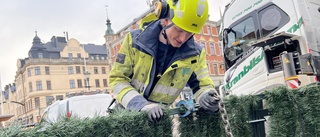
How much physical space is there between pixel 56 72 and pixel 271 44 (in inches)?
1942

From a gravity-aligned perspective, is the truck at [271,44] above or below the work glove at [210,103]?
above

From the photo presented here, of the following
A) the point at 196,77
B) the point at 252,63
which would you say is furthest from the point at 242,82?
the point at 196,77

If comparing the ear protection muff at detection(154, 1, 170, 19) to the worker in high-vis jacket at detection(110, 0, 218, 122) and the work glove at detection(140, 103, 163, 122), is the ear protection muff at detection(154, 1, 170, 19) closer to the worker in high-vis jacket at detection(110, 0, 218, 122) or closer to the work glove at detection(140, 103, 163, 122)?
the worker in high-vis jacket at detection(110, 0, 218, 122)

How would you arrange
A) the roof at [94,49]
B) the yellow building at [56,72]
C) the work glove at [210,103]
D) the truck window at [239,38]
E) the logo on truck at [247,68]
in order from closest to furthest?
1. the work glove at [210,103]
2. the logo on truck at [247,68]
3. the truck window at [239,38]
4. the yellow building at [56,72]
5. the roof at [94,49]

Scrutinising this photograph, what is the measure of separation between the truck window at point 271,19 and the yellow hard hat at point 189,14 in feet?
18.0

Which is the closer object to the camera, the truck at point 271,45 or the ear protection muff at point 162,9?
the ear protection muff at point 162,9

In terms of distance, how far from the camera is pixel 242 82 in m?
8.09

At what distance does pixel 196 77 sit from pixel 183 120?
0.68m

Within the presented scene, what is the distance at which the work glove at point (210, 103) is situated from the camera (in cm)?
198

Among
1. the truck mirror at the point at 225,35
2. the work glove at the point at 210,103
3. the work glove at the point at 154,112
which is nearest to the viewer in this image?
the work glove at the point at 154,112

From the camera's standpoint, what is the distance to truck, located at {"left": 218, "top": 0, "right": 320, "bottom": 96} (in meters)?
6.13

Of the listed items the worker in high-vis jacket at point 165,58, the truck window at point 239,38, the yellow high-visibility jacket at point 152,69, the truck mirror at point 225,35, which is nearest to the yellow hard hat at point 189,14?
the worker in high-vis jacket at point 165,58

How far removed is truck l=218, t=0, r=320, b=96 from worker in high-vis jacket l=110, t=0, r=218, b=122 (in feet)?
12.4

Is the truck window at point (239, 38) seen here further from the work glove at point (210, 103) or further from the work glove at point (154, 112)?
the work glove at point (154, 112)
